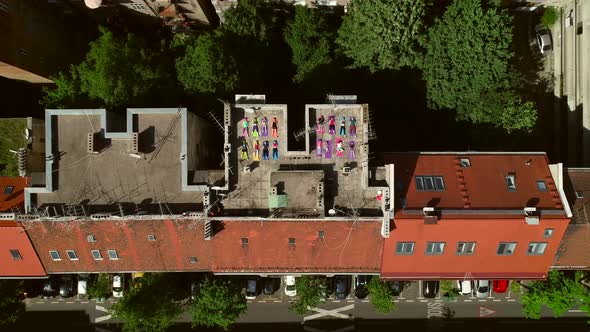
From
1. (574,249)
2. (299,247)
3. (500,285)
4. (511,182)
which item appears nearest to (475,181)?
(511,182)

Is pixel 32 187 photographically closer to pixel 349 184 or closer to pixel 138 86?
pixel 138 86

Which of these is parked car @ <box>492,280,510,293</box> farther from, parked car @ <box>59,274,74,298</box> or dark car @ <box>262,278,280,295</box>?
parked car @ <box>59,274,74,298</box>

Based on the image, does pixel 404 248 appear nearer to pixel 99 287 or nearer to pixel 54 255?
pixel 54 255

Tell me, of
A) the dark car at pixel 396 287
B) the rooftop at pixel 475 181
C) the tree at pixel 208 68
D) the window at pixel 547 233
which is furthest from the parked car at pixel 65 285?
the window at pixel 547 233

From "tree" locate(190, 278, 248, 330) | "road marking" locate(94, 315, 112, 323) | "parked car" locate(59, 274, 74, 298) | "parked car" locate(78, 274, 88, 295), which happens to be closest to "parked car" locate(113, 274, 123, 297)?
"road marking" locate(94, 315, 112, 323)

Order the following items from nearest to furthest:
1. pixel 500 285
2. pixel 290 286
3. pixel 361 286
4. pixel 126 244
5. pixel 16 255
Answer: pixel 126 244 → pixel 16 255 → pixel 361 286 → pixel 500 285 → pixel 290 286

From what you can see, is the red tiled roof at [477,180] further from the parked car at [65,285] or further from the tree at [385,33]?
the parked car at [65,285]
